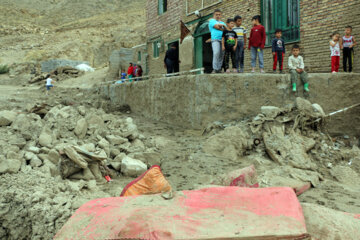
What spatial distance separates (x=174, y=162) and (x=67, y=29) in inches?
1321

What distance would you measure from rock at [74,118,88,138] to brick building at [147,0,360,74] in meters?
5.02

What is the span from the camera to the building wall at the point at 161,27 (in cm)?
1175

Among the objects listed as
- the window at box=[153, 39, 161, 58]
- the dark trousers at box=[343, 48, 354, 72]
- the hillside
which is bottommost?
the dark trousers at box=[343, 48, 354, 72]

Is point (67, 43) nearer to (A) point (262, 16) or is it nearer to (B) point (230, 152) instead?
(A) point (262, 16)

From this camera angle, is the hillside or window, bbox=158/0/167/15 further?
the hillside

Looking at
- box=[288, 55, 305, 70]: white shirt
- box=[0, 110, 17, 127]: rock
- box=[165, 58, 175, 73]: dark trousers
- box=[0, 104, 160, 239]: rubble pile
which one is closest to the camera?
box=[0, 104, 160, 239]: rubble pile

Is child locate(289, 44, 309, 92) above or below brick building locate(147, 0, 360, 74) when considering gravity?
below

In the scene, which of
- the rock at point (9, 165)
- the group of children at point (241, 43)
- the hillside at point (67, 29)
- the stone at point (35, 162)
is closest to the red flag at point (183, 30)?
the group of children at point (241, 43)

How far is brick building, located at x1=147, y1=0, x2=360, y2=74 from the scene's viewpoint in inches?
261

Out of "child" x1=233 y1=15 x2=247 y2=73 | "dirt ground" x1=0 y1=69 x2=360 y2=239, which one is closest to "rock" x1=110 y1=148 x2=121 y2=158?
"dirt ground" x1=0 y1=69 x2=360 y2=239

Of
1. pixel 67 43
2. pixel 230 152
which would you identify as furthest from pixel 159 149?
pixel 67 43

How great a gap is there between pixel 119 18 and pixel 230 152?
113ft

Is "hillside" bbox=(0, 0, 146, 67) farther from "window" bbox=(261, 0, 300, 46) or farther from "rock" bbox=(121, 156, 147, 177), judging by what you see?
"rock" bbox=(121, 156, 147, 177)

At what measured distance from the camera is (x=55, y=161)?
13.5 ft
